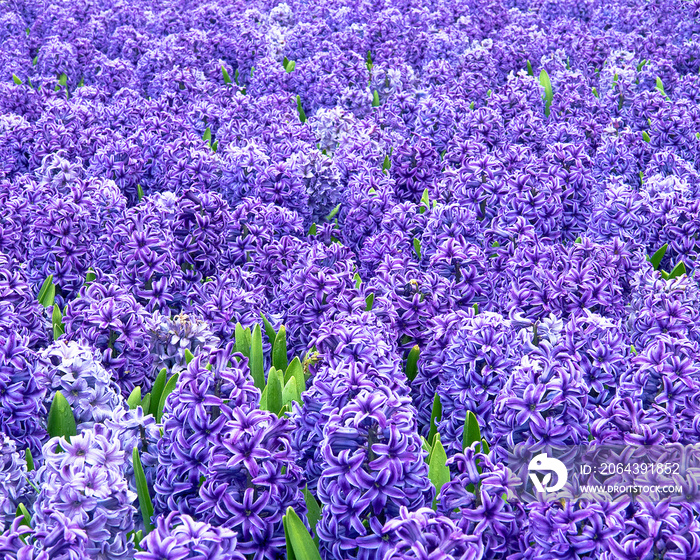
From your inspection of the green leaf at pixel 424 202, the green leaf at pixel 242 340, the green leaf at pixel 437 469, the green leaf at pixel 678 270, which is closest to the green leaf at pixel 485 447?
the green leaf at pixel 437 469

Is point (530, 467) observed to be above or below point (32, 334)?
above

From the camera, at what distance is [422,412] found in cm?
397

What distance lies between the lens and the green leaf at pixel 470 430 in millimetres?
3520

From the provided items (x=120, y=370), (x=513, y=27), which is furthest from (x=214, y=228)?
(x=513, y=27)

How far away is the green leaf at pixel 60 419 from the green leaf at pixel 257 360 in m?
1.07

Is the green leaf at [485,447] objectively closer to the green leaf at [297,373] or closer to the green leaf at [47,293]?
the green leaf at [297,373]

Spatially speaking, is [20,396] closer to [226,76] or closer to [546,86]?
[226,76]

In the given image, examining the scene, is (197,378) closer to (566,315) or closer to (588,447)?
(588,447)

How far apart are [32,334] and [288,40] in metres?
7.55

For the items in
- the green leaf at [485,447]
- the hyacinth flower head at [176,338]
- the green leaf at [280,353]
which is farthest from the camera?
the green leaf at [280,353]

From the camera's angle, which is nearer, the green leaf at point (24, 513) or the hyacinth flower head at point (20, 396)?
the green leaf at point (24, 513)

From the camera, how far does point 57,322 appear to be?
4.54 meters

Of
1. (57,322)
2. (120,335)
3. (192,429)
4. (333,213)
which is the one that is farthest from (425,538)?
(333,213)

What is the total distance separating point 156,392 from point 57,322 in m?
1.03
